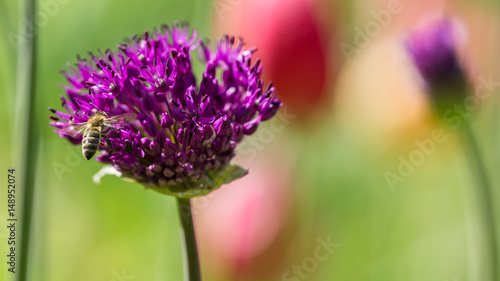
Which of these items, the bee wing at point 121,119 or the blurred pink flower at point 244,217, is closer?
the bee wing at point 121,119

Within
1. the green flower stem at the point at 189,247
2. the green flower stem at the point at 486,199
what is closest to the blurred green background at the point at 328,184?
the green flower stem at the point at 486,199

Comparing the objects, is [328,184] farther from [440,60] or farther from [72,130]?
[72,130]

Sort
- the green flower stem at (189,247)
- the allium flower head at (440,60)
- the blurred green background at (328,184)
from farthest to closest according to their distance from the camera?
the blurred green background at (328,184) < the allium flower head at (440,60) < the green flower stem at (189,247)

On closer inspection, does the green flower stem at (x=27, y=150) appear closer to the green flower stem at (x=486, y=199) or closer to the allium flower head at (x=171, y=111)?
the allium flower head at (x=171, y=111)

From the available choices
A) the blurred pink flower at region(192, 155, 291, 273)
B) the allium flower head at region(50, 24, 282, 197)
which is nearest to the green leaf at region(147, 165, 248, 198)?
the allium flower head at region(50, 24, 282, 197)

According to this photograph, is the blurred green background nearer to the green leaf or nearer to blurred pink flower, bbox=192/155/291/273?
blurred pink flower, bbox=192/155/291/273

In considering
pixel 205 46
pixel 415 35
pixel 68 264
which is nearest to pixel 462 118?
pixel 415 35

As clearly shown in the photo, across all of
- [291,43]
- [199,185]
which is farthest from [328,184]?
[199,185]
